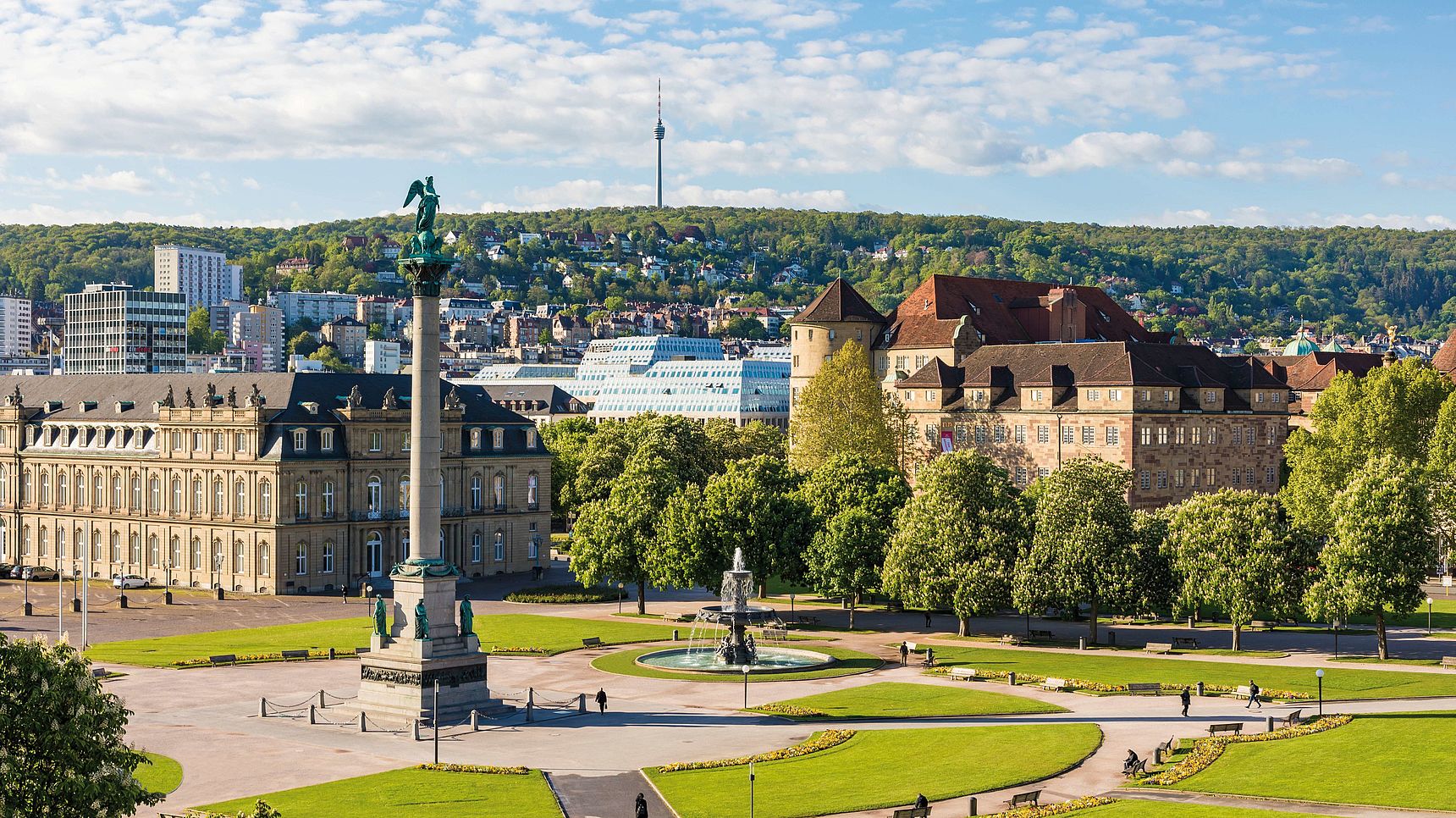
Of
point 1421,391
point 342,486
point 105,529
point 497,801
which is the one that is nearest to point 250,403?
point 342,486

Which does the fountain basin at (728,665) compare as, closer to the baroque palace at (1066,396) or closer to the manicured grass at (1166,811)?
the manicured grass at (1166,811)

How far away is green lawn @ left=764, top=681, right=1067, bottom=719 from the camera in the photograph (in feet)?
251

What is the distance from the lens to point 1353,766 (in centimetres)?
6259

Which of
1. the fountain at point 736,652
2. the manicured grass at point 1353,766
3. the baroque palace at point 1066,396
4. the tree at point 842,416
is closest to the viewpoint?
the manicured grass at point 1353,766

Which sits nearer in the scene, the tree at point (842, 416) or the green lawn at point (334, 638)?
the green lawn at point (334, 638)

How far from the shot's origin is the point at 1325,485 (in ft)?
420

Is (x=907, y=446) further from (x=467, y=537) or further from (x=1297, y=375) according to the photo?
(x=1297, y=375)

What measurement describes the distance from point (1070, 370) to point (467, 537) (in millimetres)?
53504

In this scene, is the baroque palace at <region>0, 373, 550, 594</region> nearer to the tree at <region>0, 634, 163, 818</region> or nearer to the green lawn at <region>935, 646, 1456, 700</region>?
the green lawn at <region>935, 646, 1456, 700</region>

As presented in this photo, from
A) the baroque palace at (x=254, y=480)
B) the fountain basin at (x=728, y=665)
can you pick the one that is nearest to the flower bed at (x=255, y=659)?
the fountain basin at (x=728, y=665)

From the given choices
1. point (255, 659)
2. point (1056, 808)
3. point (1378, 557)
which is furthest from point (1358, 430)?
point (1056, 808)

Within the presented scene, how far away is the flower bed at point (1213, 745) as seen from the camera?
61656mm

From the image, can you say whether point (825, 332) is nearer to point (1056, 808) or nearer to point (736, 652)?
point (736, 652)

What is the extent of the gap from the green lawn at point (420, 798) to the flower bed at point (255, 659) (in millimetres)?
32166
